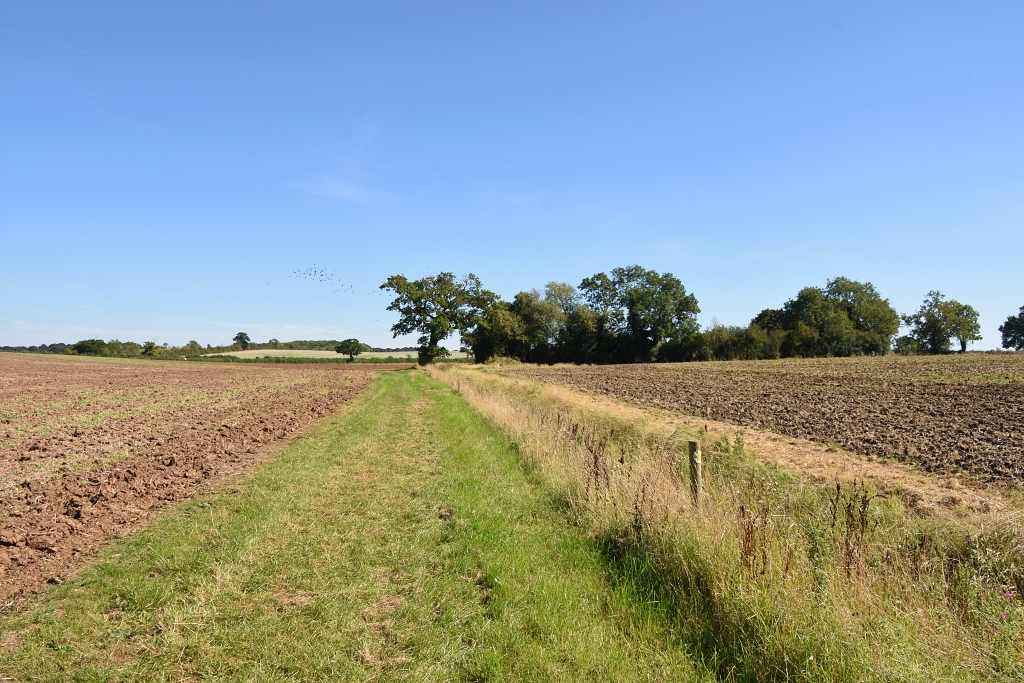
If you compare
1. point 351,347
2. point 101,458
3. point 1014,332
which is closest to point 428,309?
point 351,347

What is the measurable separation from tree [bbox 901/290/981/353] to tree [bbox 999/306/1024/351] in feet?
72.4

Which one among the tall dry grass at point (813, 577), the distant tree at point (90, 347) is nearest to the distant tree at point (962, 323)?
the tall dry grass at point (813, 577)

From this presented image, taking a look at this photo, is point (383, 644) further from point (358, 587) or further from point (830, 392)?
point (830, 392)

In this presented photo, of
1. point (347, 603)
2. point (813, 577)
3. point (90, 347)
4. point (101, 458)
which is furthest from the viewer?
point (90, 347)

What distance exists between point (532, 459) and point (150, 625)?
7.06 m

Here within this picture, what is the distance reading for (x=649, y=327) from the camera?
7850 centimetres

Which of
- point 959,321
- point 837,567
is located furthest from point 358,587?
point 959,321

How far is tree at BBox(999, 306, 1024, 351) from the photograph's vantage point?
8869 centimetres

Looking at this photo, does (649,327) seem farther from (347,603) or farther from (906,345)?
(347,603)

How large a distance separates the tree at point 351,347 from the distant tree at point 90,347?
4645 centimetres

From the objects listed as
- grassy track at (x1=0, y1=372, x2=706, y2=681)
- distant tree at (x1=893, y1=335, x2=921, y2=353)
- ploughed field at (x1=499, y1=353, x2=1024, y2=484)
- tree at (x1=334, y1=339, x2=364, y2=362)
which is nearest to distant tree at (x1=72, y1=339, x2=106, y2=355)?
tree at (x1=334, y1=339, x2=364, y2=362)

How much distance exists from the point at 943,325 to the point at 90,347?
14778cm

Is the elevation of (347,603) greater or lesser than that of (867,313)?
lesser

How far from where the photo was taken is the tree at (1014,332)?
8869cm
